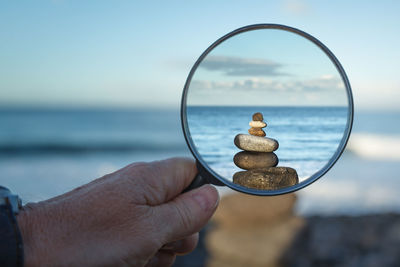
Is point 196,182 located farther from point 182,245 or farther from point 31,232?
point 31,232

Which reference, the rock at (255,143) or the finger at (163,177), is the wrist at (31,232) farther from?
the rock at (255,143)

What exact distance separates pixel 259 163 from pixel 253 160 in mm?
35

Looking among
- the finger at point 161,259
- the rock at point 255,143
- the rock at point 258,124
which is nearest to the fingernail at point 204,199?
the rock at point 255,143

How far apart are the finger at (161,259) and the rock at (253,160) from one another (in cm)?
84

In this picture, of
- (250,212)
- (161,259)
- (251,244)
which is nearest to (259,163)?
(161,259)

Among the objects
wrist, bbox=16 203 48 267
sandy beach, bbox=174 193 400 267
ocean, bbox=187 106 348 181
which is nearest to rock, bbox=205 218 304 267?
sandy beach, bbox=174 193 400 267

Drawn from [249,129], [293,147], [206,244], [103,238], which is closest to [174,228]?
[103,238]

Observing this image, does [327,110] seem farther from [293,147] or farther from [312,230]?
[312,230]

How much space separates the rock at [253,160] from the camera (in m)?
2.10

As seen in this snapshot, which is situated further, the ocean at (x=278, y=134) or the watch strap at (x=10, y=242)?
the ocean at (x=278, y=134)

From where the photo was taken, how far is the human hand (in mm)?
1824

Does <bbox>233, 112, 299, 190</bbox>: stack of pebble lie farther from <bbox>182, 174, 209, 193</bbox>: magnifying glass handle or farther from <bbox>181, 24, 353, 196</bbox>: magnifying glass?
<bbox>182, 174, 209, 193</bbox>: magnifying glass handle

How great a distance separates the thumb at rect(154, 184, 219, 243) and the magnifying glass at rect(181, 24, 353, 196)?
8cm

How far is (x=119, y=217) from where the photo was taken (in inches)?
76.5
